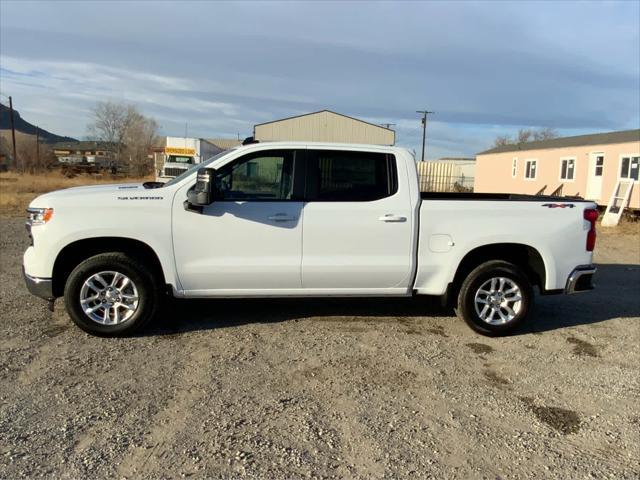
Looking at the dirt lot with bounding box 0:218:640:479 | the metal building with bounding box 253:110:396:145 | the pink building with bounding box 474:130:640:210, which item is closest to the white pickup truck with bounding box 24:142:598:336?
the dirt lot with bounding box 0:218:640:479

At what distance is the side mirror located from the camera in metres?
4.81

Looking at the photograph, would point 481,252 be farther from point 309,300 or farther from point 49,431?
point 49,431

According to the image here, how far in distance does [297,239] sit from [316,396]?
66.5 inches

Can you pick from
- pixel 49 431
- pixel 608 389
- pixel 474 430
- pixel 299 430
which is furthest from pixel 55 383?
pixel 608 389

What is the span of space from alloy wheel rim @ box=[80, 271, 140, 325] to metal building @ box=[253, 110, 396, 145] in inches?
1380

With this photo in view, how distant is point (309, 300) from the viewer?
671 centimetres

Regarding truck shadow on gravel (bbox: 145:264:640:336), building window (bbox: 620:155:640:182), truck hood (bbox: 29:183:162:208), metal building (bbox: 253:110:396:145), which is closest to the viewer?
truck hood (bbox: 29:183:162:208)

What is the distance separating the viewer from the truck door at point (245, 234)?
5.08m

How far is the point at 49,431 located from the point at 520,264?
4.71 meters

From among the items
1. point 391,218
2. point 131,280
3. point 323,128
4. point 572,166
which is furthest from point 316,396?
point 323,128

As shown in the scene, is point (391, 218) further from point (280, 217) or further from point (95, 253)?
point (95, 253)

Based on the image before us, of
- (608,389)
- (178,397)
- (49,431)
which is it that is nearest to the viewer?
(49,431)

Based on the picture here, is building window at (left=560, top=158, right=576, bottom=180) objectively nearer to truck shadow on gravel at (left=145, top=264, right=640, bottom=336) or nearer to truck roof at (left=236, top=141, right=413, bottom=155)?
truck shadow on gravel at (left=145, top=264, right=640, bottom=336)

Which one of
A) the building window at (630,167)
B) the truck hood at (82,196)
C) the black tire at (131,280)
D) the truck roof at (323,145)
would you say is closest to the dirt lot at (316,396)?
the black tire at (131,280)
